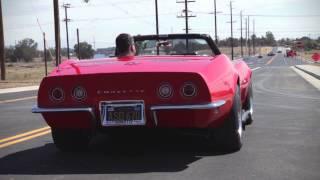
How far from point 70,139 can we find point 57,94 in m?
0.87

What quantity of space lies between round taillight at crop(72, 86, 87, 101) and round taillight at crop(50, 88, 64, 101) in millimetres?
139

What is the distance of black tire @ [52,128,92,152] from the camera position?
22.0 ft

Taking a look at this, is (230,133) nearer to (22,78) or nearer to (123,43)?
(123,43)

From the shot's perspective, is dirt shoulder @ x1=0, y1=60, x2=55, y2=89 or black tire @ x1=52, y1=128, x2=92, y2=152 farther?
dirt shoulder @ x1=0, y1=60, x2=55, y2=89

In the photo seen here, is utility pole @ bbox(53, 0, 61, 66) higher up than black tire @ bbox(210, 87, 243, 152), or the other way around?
utility pole @ bbox(53, 0, 61, 66)

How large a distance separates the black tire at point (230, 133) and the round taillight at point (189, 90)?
72 cm

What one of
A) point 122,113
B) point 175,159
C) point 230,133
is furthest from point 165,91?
point 230,133

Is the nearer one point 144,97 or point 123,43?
point 144,97

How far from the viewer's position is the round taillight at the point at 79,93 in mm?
6043

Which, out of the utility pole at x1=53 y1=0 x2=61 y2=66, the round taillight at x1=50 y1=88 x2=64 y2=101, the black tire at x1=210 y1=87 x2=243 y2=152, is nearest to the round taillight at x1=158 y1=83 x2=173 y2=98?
the black tire at x1=210 y1=87 x2=243 y2=152

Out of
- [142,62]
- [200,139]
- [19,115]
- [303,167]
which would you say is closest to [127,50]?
[142,62]

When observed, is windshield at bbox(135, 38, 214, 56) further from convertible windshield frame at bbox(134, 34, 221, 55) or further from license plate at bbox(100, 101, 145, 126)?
license plate at bbox(100, 101, 145, 126)

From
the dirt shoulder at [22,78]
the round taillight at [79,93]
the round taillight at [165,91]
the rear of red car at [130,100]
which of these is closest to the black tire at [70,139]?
the rear of red car at [130,100]

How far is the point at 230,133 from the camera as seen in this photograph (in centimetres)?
642
